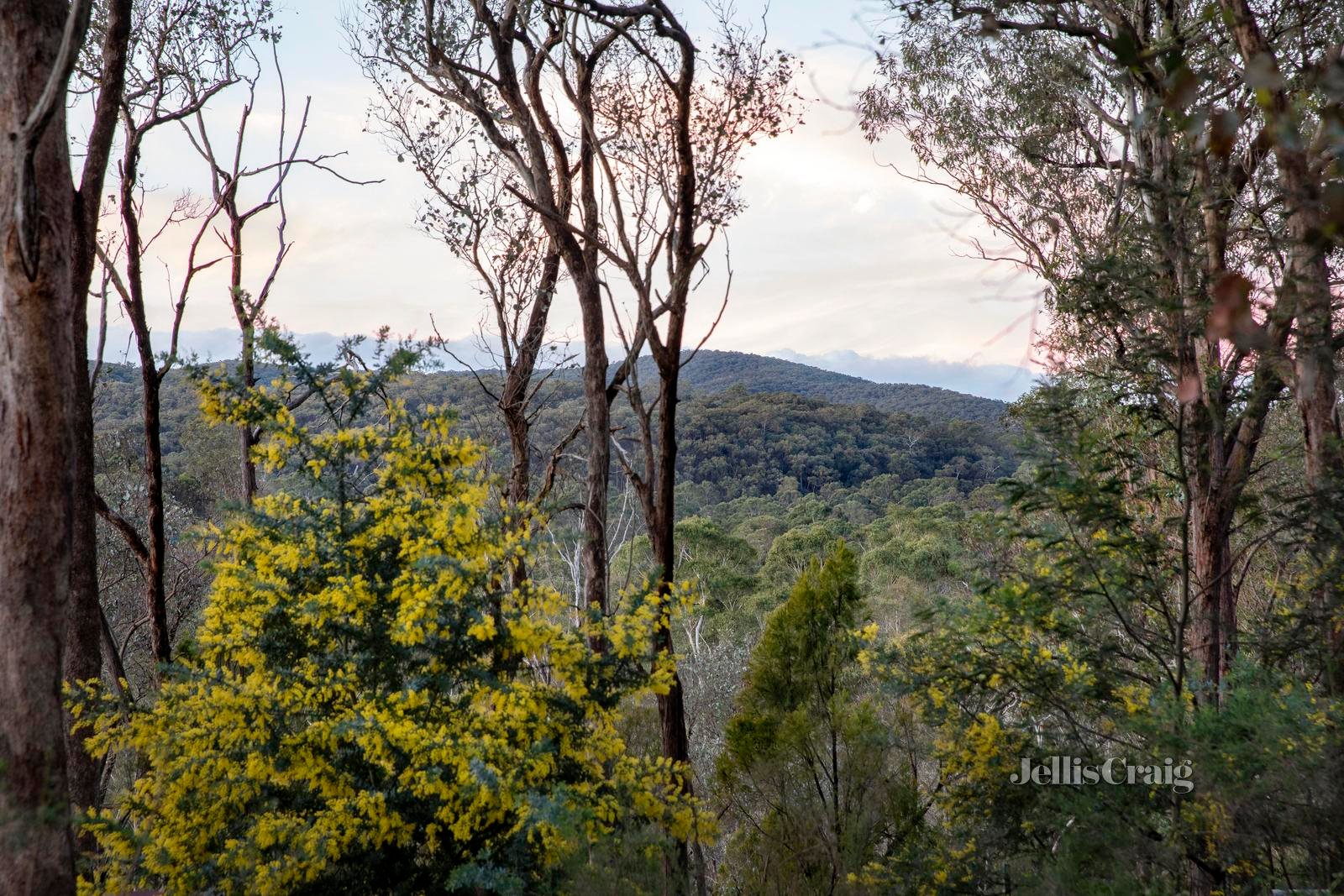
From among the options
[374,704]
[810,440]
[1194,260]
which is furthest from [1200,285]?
[810,440]

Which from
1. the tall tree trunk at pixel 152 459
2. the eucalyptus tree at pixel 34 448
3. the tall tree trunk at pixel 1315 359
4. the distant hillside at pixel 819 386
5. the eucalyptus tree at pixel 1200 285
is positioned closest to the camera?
the eucalyptus tree at pixel 1200 285

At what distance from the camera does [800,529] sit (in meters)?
23.1

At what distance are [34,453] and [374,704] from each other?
201cm

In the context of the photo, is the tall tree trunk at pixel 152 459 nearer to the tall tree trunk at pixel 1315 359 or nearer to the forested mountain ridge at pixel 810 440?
the tall tree trunk at pixel 1315 359

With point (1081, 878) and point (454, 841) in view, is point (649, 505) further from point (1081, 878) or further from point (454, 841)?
point (1081, 878)

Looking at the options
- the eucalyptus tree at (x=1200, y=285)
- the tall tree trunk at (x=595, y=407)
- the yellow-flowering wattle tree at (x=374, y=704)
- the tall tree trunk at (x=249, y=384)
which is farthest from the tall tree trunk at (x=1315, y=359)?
the tall tree trunk at (x=249, y=384)

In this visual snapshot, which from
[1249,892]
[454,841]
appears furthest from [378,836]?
[1249,892]

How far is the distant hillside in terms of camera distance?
38906mm

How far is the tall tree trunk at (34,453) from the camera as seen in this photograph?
116 inches

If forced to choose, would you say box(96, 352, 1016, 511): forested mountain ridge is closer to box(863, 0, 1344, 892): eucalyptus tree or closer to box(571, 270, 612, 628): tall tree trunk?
box(571, 270, 612, 628): tall tree trunk

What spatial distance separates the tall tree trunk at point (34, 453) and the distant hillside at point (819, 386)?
33091 mm

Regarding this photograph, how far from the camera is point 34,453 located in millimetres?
3096

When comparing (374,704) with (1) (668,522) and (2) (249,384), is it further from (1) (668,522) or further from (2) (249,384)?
(1) (668,522)

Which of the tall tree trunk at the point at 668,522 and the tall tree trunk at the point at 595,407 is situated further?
the tall tree trunk at the point at 595,407
